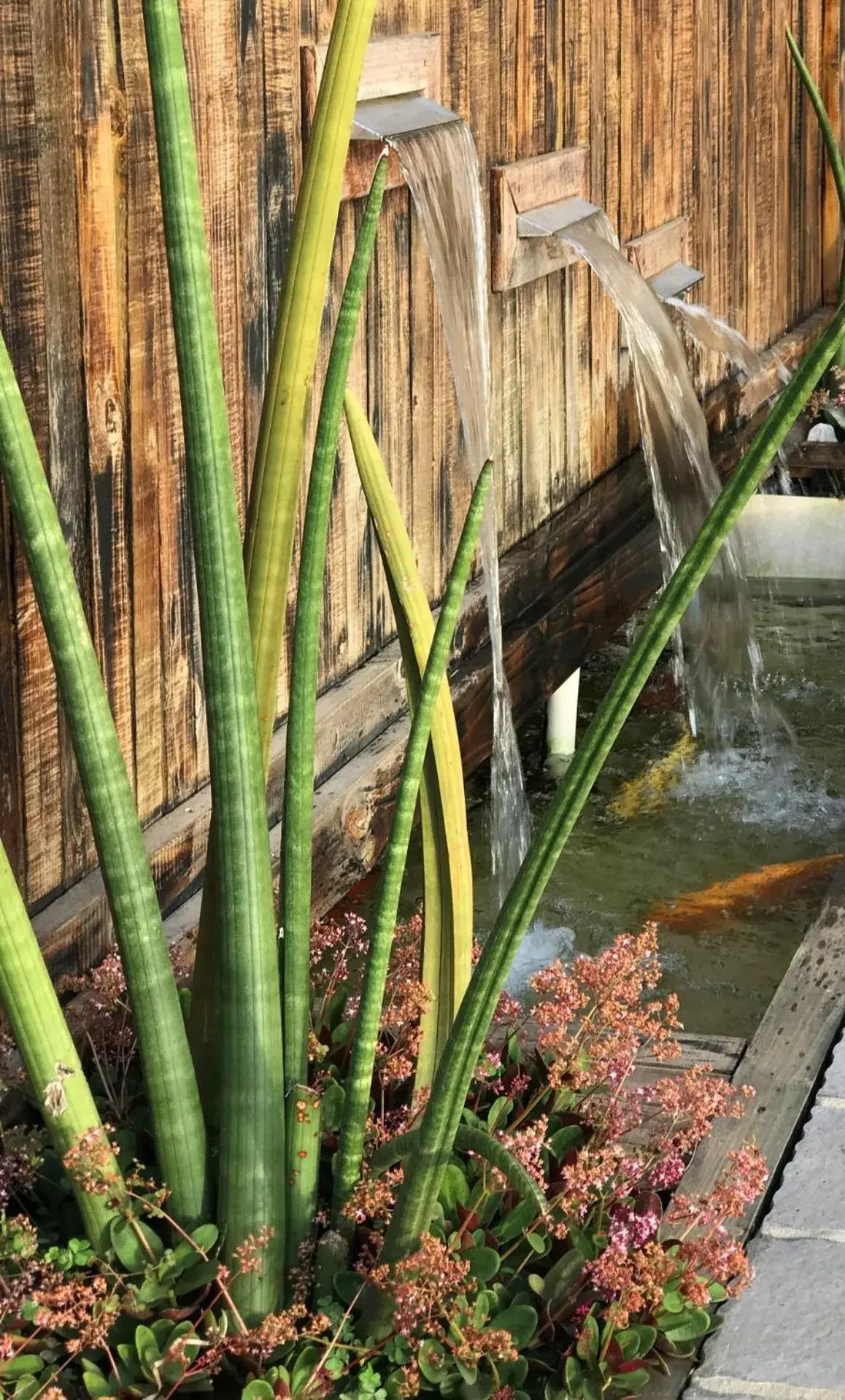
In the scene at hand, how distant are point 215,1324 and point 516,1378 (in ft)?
0.88

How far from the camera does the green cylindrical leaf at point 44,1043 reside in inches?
58.0

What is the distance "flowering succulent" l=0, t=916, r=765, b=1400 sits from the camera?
1539mm

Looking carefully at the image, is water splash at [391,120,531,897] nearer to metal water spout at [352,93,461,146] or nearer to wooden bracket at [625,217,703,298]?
metal water spout at [352,93,461,146]

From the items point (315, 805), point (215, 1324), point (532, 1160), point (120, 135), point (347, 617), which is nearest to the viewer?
point (215, 1324)

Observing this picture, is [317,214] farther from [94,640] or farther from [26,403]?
[94,640]

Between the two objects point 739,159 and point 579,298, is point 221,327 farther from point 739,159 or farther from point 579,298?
point 739,159

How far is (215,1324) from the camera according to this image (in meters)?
1.57

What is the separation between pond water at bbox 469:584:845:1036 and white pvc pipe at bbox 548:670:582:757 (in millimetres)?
62

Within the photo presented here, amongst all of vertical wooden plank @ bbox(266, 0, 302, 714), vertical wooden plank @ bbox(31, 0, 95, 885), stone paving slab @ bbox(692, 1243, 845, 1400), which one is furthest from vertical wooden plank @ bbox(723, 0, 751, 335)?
stone paving slab @ bbox(692, 1243, 845, 1400)

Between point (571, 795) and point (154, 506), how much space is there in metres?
1.13

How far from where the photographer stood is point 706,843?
3.70 metres

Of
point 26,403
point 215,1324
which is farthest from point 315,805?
point 215,1324

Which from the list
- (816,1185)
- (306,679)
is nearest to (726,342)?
(816,1185)

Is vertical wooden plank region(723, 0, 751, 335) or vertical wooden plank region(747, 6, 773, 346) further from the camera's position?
vertical wooden plank region(747, 6, 773, 346)
